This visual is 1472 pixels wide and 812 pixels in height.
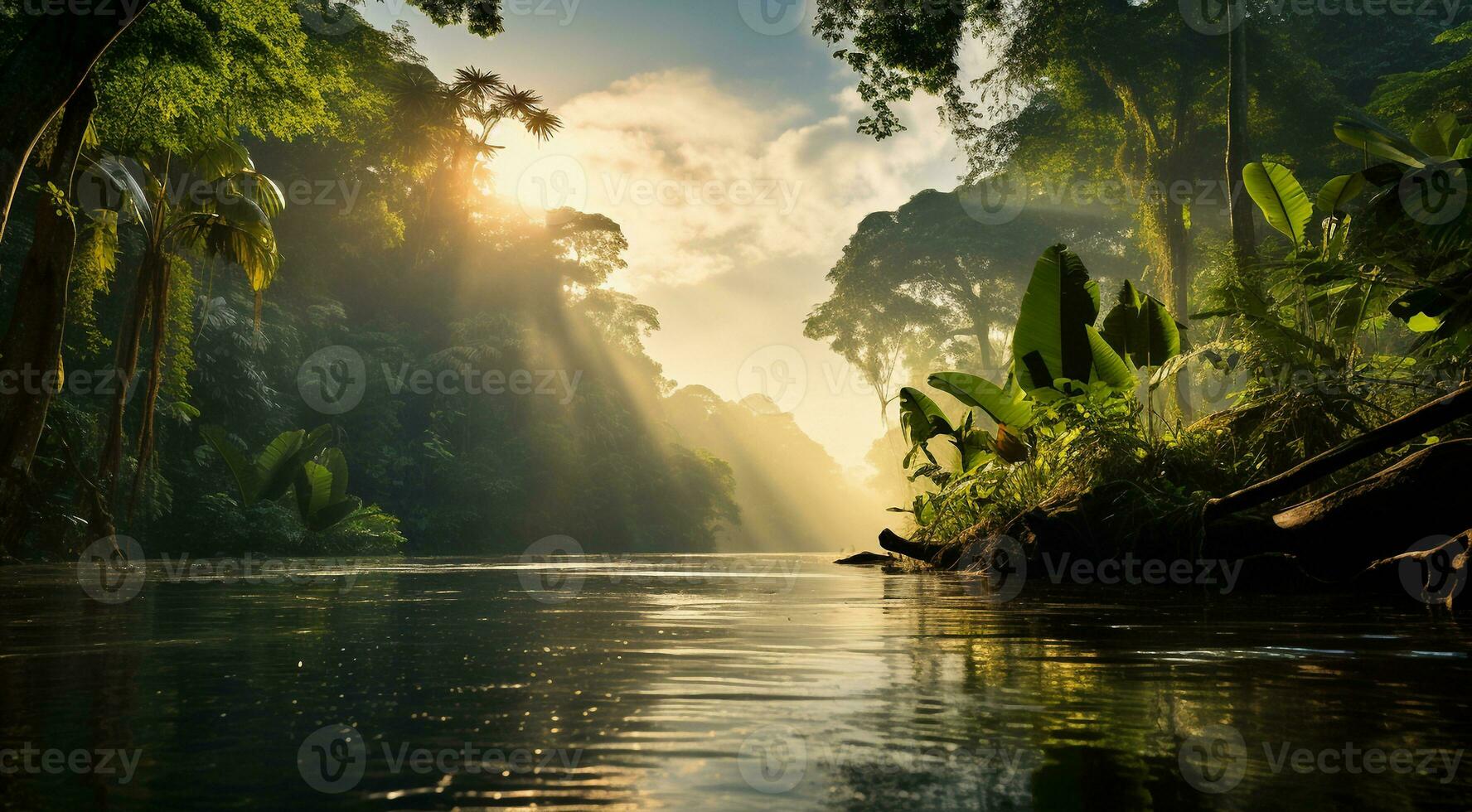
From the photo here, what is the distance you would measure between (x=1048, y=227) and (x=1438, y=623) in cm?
3444

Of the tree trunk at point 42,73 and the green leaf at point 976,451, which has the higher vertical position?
the tree trunk at point 42,73

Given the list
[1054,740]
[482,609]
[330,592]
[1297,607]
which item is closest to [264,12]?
[330,592]

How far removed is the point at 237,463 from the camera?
1811 cm

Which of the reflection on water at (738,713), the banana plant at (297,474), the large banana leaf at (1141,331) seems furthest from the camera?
the banana plant at (297,474)

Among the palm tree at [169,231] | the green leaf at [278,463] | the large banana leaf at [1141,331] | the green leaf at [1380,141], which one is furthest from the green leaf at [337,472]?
the green leaf at [1380,141]

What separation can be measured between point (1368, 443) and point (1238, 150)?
1110 centimetres

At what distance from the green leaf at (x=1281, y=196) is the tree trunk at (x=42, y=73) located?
9.09 metres

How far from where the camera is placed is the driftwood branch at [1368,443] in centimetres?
415

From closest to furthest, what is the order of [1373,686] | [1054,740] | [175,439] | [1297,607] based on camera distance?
[1054,740], [1373,686], [1297,607], [175,439]

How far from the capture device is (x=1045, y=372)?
919 cm

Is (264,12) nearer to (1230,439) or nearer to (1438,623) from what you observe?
(1230,439)

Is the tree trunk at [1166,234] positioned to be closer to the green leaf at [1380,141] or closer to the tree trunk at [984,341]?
the green leaf at [1380,141]

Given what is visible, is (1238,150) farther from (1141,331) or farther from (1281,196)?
(1141,331)

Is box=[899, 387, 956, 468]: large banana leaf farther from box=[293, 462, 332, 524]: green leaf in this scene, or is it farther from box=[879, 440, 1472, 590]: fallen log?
box=[293, 462, 332, 524]: green leaf
